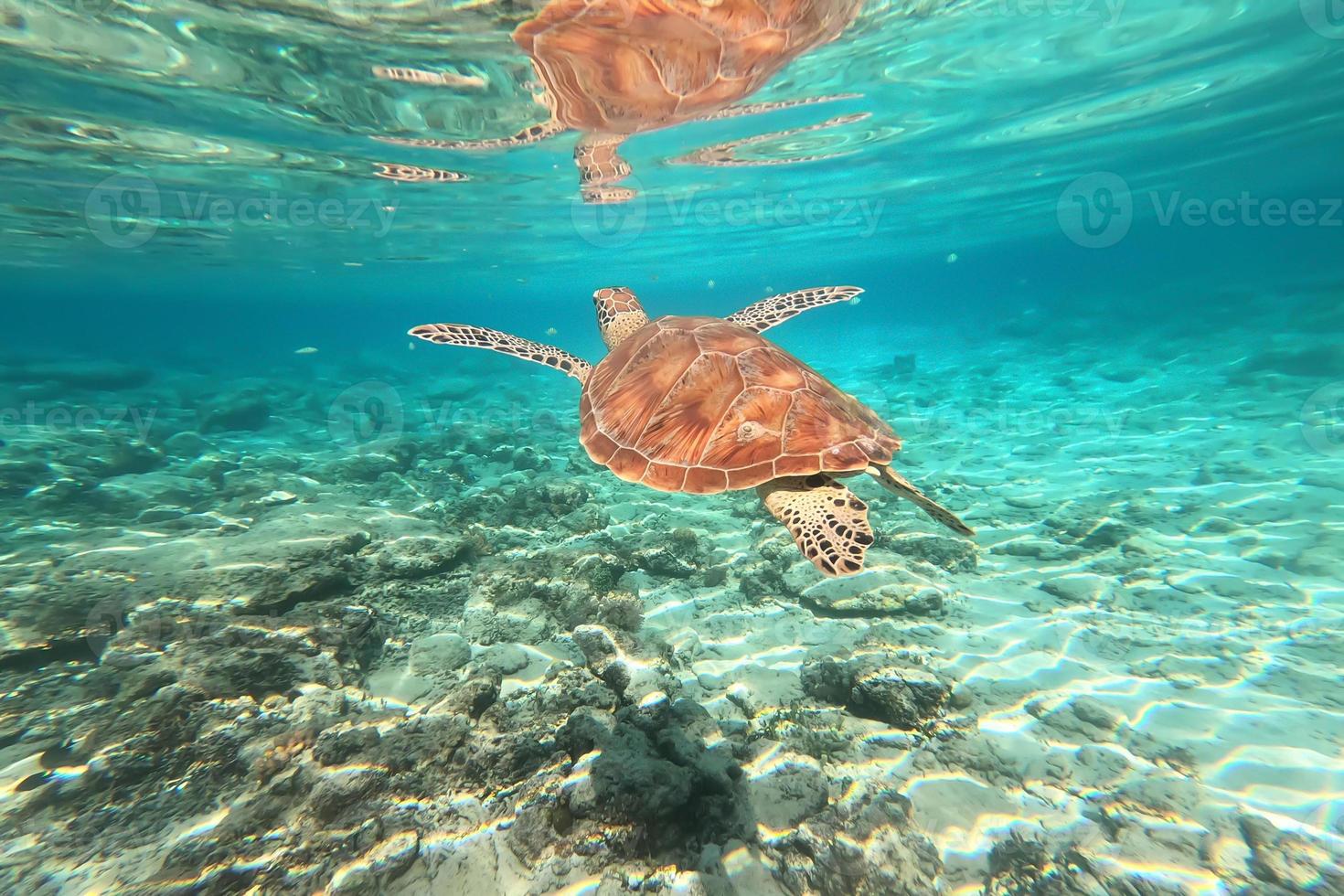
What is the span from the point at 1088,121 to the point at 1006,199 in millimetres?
13419

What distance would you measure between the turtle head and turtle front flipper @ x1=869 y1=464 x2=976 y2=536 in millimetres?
4049

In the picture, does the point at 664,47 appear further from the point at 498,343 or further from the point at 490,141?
the point at 490,141

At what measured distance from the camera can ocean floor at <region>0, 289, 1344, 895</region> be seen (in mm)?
2975

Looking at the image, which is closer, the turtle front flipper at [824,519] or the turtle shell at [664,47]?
the turtle front flipper at [824,519]

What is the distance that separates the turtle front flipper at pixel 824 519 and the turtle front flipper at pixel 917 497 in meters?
0.30

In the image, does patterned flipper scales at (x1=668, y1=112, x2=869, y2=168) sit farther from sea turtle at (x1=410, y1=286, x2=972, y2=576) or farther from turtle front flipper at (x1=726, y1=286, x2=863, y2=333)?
sea turtle at (x1=410, y1=286, x2=972, y2=576)

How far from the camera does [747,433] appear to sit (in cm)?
408

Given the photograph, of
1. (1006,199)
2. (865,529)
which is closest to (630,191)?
(865,529)

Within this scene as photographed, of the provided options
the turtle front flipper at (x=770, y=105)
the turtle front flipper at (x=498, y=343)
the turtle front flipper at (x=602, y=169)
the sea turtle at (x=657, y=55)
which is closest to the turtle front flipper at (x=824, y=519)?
the turtle front flipper at (x=498, y=343)

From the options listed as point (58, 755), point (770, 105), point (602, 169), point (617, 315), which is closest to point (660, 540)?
point (617, 315)

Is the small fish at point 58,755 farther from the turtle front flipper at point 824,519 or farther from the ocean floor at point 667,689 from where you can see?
the turtle front flipper at point 824,519

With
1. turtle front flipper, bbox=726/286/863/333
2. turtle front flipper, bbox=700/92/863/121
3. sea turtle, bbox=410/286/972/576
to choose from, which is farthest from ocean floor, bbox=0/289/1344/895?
turtle front flipper, bbox=700/92/863/121

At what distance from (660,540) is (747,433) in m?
3.40

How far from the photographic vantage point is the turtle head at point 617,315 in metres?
7.13
